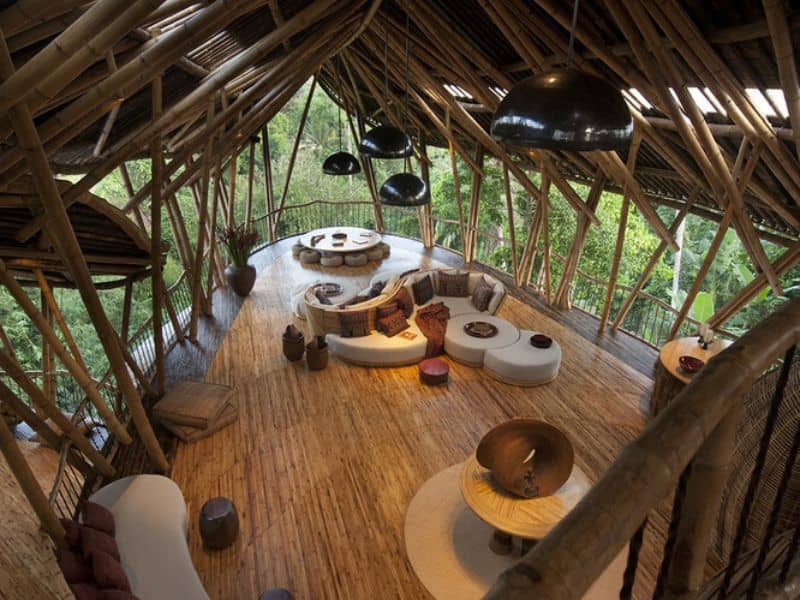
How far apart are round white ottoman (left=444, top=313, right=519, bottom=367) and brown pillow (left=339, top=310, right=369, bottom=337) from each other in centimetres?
121

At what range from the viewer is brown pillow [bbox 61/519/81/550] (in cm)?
332

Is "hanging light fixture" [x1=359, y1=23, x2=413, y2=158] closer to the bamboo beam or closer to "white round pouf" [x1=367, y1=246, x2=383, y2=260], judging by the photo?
the bamboo beam

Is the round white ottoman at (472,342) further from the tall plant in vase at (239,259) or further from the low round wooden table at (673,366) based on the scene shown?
the tall plant in vase at (239,259)

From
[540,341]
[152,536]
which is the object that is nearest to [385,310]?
[540,341]

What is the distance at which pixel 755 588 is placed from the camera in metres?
1.38

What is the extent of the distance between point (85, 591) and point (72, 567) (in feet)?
0.79

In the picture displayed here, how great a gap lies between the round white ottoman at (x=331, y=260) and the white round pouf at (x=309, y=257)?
188 mm

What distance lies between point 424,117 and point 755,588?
1108 cm

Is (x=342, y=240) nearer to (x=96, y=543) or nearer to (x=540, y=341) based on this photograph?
(x=540, y=341)

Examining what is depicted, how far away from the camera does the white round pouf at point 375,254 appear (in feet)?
39.5

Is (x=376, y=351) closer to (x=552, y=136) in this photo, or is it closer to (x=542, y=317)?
(x=542, y=317)

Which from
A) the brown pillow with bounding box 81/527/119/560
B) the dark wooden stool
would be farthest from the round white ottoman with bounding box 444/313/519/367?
the brown pillow with bounding box 81/527/119/560

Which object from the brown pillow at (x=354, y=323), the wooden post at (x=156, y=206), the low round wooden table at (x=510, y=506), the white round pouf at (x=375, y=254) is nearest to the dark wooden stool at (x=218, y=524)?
the low round wooden table at (x=510, y=506)

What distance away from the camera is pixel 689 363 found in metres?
5.26
